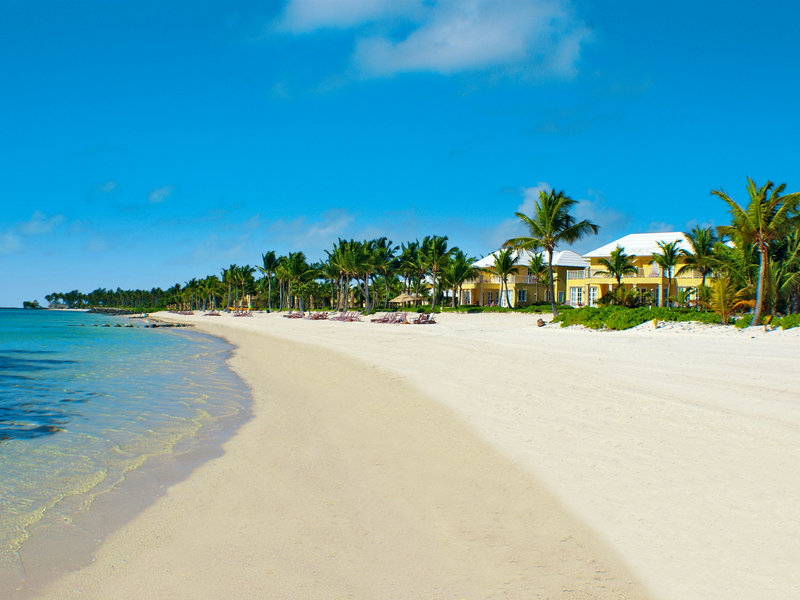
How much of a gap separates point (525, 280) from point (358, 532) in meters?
51.9

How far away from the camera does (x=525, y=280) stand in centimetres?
5406

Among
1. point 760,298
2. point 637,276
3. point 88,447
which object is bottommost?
point 88,447

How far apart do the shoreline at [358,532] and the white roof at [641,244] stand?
4266 cm

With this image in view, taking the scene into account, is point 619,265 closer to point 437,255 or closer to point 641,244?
point 641,244

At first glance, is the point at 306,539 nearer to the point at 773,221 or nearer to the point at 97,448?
the point at 97,448

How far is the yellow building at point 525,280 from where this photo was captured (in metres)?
53.5

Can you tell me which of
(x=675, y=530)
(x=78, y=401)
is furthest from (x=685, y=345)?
(x=78, y=401)

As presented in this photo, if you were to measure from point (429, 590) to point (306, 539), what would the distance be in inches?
43.9

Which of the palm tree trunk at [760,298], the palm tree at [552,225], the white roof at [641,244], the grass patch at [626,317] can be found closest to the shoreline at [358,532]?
the palm tree trunk at [760,298]

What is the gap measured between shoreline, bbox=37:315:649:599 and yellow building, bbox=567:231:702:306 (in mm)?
Result: 36376

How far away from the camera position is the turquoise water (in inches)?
162

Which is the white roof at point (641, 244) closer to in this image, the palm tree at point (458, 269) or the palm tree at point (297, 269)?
the palm tree at point (458, 269)

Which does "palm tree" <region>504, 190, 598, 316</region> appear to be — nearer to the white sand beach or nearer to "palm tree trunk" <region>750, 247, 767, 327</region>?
"palm tree trunk" <region>750, 247, 767, 327</region>

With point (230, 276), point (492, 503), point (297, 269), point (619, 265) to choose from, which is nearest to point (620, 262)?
point (619, 265)
